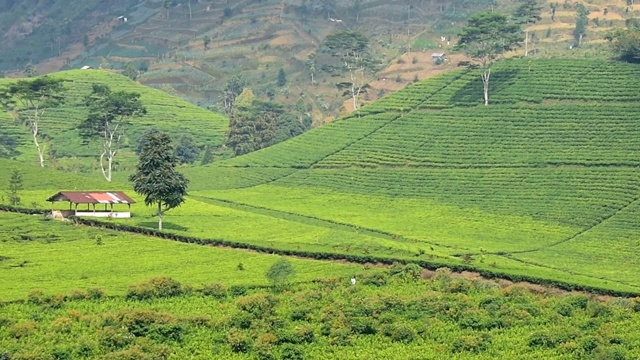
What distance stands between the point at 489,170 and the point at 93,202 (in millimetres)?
42081

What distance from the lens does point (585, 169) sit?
11594cm

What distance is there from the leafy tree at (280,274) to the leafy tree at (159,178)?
21.1m

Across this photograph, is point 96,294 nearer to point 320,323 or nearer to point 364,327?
point 320,323

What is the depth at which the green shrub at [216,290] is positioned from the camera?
238 feet

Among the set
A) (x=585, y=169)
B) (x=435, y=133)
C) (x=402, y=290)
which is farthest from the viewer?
(x=435, y=133)

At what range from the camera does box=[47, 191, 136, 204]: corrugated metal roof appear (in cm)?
9631

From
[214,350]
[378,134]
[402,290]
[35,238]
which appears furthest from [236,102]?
[214,350]

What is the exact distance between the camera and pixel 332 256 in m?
85.9

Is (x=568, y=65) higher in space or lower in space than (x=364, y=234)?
higher

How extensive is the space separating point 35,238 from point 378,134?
Result: 57198 mm

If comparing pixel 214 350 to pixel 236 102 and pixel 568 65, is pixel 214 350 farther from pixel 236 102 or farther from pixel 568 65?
pixel 236 102

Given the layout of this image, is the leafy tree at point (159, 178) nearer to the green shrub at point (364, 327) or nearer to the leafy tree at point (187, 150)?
the green shrub at point (364, 327)

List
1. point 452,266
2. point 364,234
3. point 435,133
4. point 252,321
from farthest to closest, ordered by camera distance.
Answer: point 435,133
point 364,234
point 452,266
point 252,321

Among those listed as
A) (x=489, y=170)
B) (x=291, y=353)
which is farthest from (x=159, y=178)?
(x=489, y=170)
